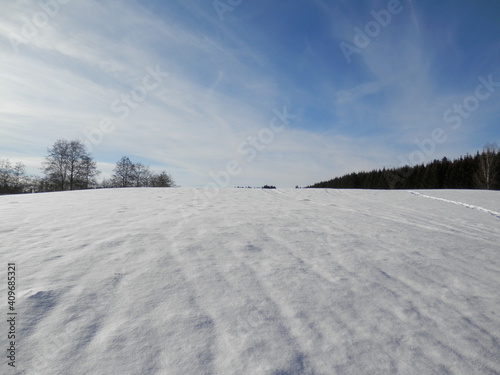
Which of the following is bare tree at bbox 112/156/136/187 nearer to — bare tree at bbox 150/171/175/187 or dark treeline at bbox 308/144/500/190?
bare tree at bbox 150/171/175/187

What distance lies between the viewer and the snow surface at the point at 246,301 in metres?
1.66

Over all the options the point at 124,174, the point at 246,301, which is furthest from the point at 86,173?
the point at 246,301

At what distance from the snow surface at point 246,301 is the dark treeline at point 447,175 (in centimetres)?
3783

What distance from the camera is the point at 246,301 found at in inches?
89.7

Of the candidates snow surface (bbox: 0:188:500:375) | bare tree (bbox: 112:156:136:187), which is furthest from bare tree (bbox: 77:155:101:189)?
snow surface (bbox: 0:188:500:375)

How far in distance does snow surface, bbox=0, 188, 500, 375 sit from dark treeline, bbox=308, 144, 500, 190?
37835 mm

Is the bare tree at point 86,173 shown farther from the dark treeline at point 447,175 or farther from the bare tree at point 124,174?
the dark treeline at point 447,175

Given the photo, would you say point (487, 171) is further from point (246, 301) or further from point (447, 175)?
point (246, 301)

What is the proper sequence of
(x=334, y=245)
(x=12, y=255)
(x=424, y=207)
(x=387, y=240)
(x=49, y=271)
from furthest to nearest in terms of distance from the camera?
(x=424, y=207) → (x=387, y=240) → (x=334, y=245) → (x=12, y=255) → (x=49, y=271)

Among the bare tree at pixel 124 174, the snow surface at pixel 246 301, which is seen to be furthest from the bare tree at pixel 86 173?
the snow surface at pixel 246 301

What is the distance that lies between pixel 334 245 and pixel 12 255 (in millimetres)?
4246

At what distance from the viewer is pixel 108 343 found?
1.72 metres

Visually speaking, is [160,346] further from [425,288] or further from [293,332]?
[425,288]

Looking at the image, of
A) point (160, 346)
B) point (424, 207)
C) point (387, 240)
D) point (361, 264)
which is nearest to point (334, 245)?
point (361, 264)
